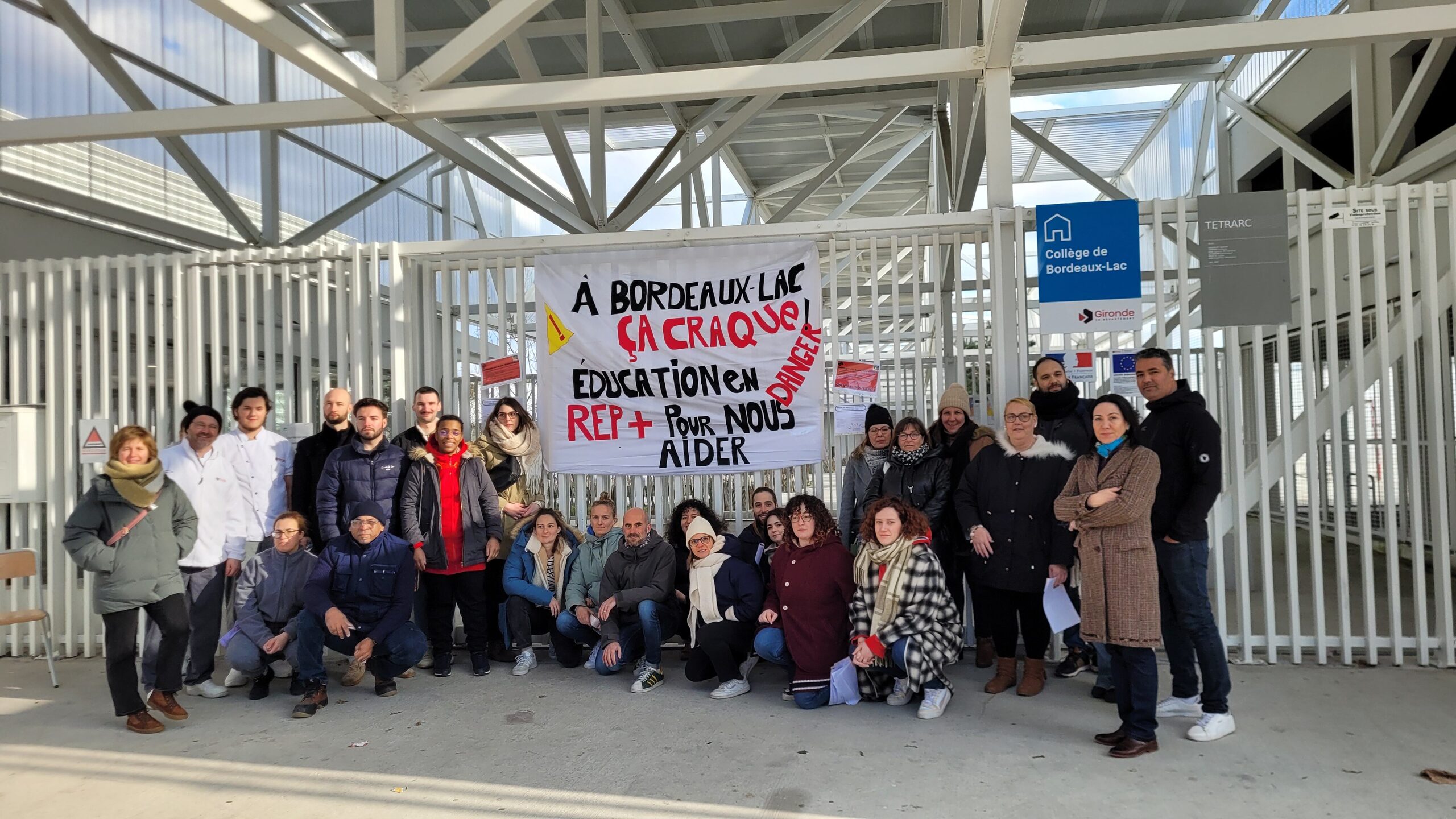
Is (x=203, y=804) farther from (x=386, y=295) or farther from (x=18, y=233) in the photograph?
(x=18, y=233)

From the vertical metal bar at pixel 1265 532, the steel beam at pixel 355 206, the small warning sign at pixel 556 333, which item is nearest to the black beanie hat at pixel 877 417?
the vertical metal bar at pixel 1265 532

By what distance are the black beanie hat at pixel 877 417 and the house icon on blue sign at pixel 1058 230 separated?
1.46 meters

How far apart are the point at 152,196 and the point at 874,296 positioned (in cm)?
761

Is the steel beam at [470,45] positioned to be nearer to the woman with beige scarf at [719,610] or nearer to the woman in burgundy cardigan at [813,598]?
the woman with beige scarf at [719,610]

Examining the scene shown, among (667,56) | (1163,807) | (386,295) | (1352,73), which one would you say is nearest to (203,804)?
(1163,807)

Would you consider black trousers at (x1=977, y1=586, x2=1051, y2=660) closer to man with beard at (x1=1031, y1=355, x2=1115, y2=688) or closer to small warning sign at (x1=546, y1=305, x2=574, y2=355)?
man with beard at (x1=1031, y1=355, x2=1115, y2=688)

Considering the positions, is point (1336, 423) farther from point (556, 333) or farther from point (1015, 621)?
point (556, 333)

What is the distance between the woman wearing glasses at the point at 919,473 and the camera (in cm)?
515

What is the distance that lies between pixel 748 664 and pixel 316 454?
288 centimetres

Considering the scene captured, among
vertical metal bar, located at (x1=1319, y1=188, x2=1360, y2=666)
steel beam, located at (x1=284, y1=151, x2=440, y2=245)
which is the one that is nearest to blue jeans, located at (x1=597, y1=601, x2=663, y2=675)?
vertical metal bar, located at (x1=1319, y1=188, x2=1360, y2=666)

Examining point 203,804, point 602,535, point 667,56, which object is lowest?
point 203,804

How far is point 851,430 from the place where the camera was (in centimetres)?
581

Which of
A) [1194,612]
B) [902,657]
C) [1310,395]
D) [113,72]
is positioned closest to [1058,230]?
[1310,395]

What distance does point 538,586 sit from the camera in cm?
563
